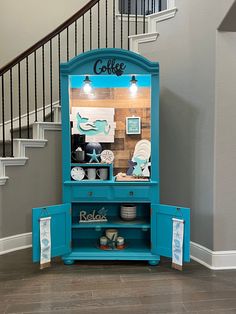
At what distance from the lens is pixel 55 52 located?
4.48 meters

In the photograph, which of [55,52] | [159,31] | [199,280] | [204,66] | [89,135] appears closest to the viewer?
[199,280]

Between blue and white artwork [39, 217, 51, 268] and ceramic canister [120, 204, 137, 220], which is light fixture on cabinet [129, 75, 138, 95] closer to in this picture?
ceramic canister [120, 204, 137, 220]

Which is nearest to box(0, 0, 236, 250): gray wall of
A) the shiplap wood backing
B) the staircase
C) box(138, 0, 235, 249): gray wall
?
box(138, 0, 235, 249): gray wall

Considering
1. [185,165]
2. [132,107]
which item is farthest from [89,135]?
[185,165]

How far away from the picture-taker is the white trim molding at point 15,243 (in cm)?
322

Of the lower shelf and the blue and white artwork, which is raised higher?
the blue and white artwork

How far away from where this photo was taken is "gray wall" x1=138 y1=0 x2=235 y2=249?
2818 millimetres

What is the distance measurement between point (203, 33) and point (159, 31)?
0.63 metres

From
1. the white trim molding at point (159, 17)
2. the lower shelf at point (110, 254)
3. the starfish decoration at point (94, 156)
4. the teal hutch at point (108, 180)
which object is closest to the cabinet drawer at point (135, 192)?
the teal hutch at point (108, 180)

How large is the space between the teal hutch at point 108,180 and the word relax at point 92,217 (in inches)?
1.5

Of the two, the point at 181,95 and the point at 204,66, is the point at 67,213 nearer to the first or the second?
the point at 181,95

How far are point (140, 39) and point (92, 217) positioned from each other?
6.78ft

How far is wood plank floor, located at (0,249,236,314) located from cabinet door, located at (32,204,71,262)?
0.19 meters

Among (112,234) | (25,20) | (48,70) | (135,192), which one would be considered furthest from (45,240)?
(25,20)
